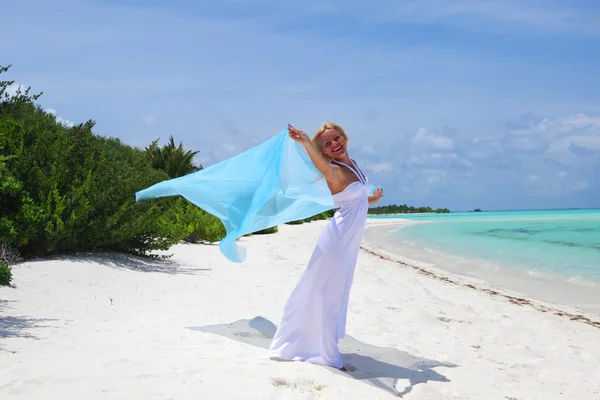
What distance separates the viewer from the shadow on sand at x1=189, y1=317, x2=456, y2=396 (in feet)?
14.7

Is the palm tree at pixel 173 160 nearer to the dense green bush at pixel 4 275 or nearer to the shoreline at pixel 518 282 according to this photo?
the shoreline at pixel 518 282

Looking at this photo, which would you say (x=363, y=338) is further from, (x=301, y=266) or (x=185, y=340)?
(x=301, y=266)

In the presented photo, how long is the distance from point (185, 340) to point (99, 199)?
5334 mm

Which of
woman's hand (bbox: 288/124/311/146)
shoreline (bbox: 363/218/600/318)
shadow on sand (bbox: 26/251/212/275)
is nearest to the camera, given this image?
woman's hand (bbox: 288/124/311/146)

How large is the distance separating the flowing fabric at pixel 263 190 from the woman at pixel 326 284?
530 mm

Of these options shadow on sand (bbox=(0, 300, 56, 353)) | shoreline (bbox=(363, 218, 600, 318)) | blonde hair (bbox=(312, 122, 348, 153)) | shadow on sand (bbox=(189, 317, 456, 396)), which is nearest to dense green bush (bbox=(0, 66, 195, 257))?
shadow on sand (bbox=(0, 300, 56, 353))

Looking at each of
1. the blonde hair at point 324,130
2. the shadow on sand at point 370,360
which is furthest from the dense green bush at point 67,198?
the blonde hair at point 324,130

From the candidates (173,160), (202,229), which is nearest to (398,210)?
(173,160)

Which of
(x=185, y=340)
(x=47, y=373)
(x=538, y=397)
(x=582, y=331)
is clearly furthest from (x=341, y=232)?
(x=582, y=331)

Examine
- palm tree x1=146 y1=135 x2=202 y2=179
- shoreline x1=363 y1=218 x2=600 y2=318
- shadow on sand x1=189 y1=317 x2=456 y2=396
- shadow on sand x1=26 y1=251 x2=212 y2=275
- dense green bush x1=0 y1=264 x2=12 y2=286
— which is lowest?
shadow on sand x1=189 y1=317 x2=456 y2=396

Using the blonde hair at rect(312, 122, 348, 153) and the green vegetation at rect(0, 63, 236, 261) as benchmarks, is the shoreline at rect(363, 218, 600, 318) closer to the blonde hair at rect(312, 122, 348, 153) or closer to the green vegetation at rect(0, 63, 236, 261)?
the blonde hair at rect(312, 122, 348, 153)

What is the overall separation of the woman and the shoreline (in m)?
5.38

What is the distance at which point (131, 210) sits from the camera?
10000 mm

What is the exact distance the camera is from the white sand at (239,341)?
3.89 meters
